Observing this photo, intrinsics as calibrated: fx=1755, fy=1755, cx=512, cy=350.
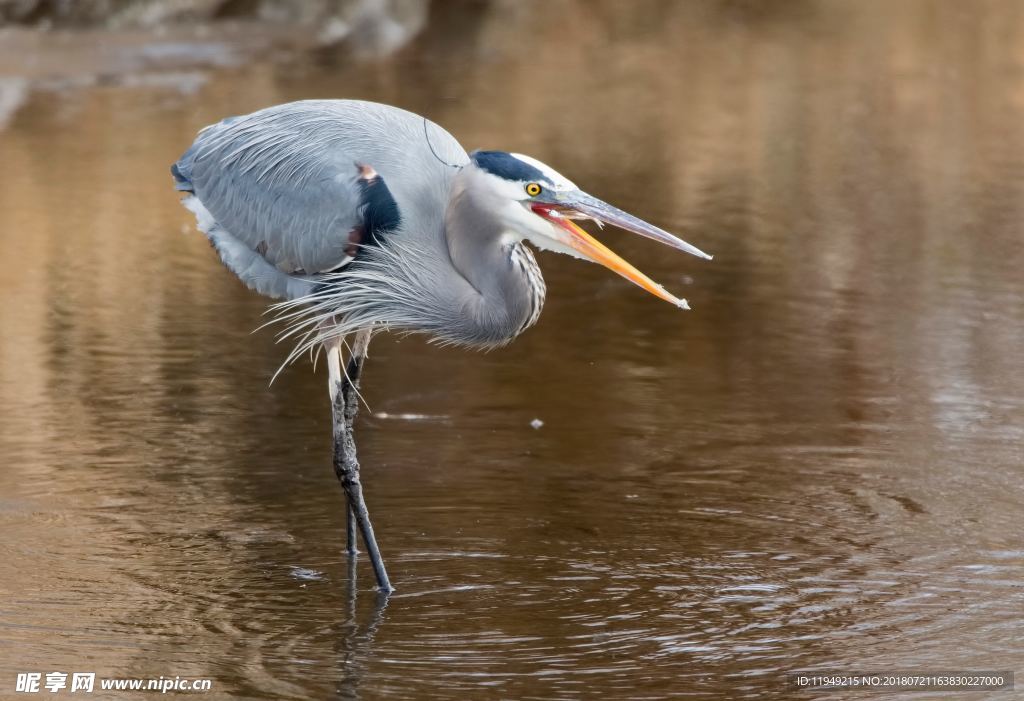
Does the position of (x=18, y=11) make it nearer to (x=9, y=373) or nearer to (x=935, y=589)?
(x=9, y=373)

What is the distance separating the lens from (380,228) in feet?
19.7

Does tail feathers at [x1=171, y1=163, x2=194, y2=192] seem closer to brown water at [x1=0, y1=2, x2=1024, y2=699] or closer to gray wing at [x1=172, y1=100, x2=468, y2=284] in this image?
gray wing at [x1=172, y1=100, x2=468, y2=284]

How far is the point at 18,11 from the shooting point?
58.7 feet

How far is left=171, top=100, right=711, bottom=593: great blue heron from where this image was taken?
563cm

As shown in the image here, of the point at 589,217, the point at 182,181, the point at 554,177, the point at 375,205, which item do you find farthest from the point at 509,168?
the point at 182,181

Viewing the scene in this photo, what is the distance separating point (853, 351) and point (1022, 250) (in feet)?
8.50

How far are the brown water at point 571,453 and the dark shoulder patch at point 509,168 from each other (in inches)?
53.5

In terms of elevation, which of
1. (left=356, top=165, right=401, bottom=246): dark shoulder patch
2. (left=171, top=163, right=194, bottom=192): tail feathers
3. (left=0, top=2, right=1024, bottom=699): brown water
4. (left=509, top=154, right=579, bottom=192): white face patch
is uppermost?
(left=509, top=154, right=579, bottom=192): white face patch

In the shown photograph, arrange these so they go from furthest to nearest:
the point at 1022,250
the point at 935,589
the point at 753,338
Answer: the point at 1022,250 → the point at 753,338 → the point at 935,589

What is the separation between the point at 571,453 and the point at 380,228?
63.8 inches

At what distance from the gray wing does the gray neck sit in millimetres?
186

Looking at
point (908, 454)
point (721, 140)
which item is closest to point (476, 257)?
point (908, 454)

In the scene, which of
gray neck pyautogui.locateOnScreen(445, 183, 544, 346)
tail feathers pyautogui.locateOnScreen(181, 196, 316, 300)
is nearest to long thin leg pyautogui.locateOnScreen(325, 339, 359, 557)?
tail feathers pyautogui.locateOnScreen(181, 196, 316, 300)

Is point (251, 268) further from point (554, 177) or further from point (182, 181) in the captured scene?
point (554, 177)
